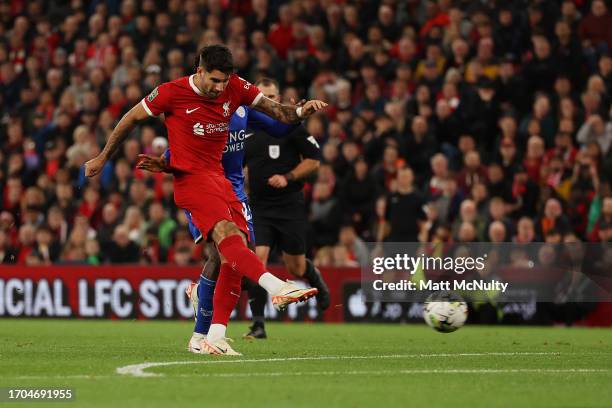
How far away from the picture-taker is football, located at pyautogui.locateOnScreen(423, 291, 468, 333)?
12.7 metres

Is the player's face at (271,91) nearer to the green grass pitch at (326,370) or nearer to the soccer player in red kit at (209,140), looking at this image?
the soccer player in red kit at (209,140)

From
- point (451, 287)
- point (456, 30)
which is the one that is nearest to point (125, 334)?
point (451, 287)

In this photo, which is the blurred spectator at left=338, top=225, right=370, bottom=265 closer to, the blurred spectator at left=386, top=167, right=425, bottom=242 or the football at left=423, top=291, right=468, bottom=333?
the blurred spectator at left=386, top=167, right=425, bottom=242

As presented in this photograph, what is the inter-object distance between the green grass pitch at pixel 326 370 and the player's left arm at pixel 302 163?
5.44ft

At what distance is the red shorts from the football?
3.14 m

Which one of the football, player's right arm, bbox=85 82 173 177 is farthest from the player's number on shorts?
the football

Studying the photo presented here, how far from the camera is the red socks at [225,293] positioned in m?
10.4

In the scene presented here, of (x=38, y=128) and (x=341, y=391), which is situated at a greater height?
(x=38, y=128)

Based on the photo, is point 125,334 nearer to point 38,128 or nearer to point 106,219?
point 106,219

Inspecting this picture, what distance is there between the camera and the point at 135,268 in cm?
1944

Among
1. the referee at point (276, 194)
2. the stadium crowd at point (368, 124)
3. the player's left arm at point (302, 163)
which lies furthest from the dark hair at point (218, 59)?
the stadium crowd at point (368, 124)

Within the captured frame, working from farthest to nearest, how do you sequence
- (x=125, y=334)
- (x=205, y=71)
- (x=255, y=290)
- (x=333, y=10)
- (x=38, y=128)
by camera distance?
(x=38, y=128) → (x=333, y=10) → (x=125, y=334) → (x=255, y=290) → (x=205, y=71)

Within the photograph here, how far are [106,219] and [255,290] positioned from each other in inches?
327

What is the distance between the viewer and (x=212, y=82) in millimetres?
9914
